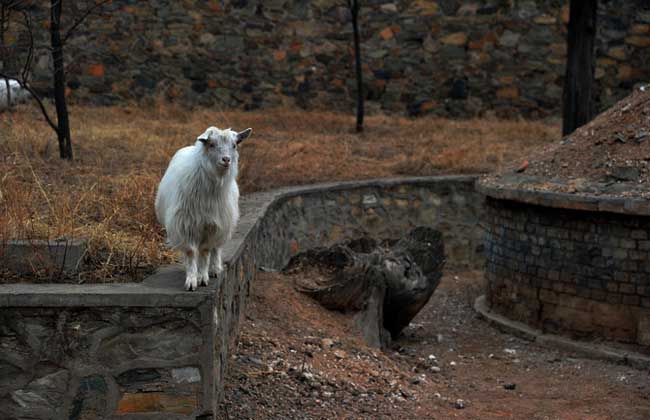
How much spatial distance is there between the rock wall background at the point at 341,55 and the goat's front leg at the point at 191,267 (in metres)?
10.8

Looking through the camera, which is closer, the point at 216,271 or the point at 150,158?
the point at 216,271

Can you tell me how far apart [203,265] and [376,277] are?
3064 mm

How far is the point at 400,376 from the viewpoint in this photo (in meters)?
7.02

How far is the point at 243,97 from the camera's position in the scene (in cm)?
1579

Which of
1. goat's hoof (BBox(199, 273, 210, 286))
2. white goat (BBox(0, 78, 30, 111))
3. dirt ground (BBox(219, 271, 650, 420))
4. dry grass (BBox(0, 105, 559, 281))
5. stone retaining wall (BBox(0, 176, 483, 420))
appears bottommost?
dirt ground (BBox(219, 271, 650, 420))

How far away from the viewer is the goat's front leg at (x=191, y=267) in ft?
16.7

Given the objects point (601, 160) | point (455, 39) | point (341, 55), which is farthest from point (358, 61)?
point (601, 160)

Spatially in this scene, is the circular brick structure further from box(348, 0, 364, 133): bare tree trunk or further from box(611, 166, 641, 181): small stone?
box(348, 0, 364, 133): bare tree trunk

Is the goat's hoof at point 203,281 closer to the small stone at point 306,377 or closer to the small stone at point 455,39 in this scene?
the small stone at point 306,377

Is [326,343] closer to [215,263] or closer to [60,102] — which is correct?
[215,263]

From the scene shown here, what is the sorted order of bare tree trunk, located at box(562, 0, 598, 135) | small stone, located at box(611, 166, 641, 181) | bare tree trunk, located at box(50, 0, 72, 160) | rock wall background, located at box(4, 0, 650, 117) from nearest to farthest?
small stone, located at box(611, 166, 641, 181) < bare tree trunk, located at box(50, 0, 72, 160) < bare tree trunk, located at box(562, 0, 598, 135) < rock wall background, located at box(4, 0, 650, 117)

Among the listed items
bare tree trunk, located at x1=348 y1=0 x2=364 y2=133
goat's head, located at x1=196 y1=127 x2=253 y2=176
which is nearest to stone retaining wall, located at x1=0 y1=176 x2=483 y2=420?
goat's head, located at x1=196 y1=127 x2=253 y2=176

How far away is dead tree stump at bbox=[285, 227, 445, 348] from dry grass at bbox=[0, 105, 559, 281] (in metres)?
1.58

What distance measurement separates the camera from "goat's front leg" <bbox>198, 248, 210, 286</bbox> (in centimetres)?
520
